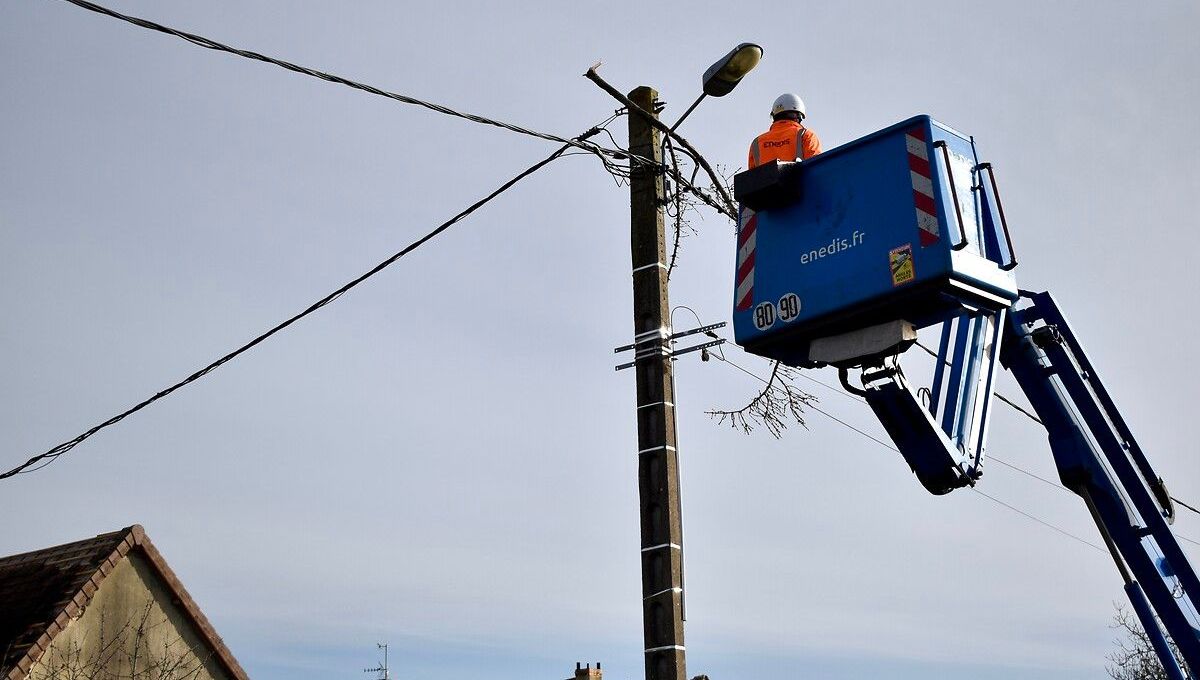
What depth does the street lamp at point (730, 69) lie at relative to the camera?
9.32 metres

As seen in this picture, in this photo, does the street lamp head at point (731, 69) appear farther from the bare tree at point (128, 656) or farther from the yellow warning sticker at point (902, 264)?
the bare tree at point (128, 656)

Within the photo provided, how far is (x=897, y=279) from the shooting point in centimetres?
724

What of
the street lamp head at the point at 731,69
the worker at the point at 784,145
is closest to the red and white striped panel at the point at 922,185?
the worker at the point at 784,145

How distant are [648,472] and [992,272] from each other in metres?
2.63

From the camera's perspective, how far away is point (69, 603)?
13469 millimetres

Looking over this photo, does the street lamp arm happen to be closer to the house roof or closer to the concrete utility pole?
the concrete utility pole

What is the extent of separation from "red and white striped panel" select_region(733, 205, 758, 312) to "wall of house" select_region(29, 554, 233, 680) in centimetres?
831

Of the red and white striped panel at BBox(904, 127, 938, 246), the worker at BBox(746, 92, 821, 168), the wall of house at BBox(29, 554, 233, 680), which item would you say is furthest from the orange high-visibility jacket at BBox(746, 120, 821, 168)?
the wall of house at BBox(29, 554, 233, 680)

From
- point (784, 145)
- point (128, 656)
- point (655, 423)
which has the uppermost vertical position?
point (784, 145)

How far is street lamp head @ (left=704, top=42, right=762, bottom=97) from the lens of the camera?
9320 millimetres

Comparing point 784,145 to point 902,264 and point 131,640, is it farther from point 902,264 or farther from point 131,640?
point 131,640

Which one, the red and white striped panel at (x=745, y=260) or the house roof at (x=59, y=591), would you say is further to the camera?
the house roof at (x=59, y=591)

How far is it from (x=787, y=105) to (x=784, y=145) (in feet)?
1.77

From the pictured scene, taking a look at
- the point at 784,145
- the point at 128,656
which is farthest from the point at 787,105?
the point at 128,656
